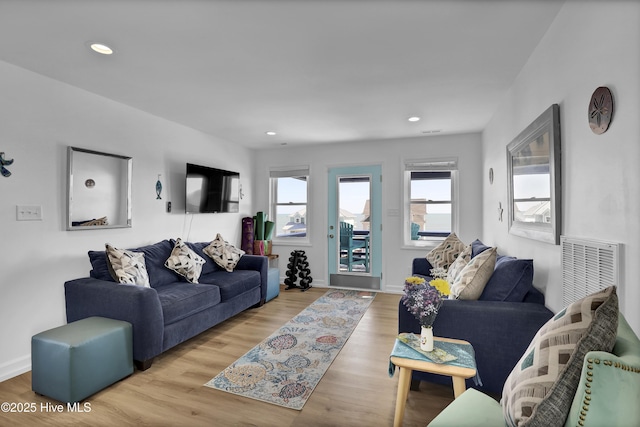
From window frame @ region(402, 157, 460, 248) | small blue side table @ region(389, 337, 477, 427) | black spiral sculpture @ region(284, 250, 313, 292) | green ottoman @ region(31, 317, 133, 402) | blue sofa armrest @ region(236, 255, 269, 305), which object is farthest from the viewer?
black spiral sculpture @ region(284, 250, 313, 292)

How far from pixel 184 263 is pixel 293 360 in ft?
5.48

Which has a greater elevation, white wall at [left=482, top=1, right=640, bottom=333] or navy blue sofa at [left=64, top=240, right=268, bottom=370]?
white wall at [left=482, top=1, right=640, bottom=333]

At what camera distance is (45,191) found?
2.76 m

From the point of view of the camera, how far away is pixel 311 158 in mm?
5609

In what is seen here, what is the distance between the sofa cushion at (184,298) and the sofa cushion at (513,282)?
2518 millimetres

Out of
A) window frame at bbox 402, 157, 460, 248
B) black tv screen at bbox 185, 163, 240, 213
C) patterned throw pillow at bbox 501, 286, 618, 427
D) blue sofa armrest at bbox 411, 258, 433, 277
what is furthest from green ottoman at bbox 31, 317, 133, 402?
window frame at bbox 402, 157, 460, 248

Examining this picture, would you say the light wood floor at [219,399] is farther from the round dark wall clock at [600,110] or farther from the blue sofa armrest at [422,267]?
the round dark wall clock at [600,110]

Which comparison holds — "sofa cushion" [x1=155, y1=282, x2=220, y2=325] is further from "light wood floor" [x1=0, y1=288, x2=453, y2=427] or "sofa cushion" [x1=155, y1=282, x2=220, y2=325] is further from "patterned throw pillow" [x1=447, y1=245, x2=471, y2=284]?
"patterned throw pillow" [x1=447, y1=245, x2=471, y2=284]

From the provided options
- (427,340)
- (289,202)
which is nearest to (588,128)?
(427,340)

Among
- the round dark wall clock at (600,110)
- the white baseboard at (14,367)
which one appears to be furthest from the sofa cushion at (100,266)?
the round dark wall clock at (600,110)

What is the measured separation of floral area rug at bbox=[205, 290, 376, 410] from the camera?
227 cm

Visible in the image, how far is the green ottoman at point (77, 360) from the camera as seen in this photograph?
2.08m

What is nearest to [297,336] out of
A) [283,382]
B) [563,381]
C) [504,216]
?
[283,382]

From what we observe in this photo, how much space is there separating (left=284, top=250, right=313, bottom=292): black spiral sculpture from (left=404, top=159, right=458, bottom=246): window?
172 centimetres
